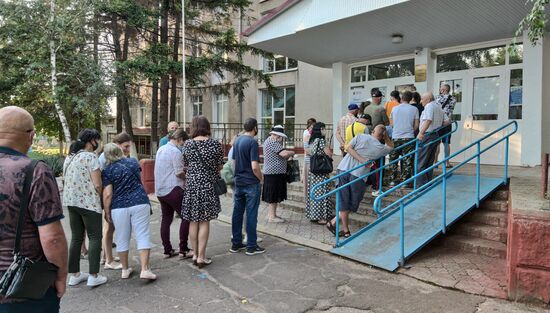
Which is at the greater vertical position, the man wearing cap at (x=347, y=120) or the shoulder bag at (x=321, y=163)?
the man wearing cap at (x=347, y=120)

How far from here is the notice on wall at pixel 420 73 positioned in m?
9.73

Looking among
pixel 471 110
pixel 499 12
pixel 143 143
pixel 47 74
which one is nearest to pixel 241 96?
pixel 47 74

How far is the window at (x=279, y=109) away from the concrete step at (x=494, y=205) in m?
11.0

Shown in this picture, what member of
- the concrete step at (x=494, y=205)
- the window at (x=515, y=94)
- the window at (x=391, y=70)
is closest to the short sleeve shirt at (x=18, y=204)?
the concrete step at (x=494, y=205)

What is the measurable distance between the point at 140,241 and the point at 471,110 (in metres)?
7.94

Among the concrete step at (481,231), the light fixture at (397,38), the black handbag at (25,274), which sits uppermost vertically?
the light fixture at (397,38)

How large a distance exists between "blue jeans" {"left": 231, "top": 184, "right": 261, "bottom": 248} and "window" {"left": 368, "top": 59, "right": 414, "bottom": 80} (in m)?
6.87

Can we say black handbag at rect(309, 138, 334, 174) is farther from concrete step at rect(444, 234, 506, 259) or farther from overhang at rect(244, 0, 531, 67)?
overhang at rect(244, 0, 531, 67)

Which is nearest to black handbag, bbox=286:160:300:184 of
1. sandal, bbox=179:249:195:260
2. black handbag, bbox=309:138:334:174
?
black handbag, bbox=309:138:334:174

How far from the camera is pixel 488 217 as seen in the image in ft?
17.0

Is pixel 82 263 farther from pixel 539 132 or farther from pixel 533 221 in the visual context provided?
pixel 539 132

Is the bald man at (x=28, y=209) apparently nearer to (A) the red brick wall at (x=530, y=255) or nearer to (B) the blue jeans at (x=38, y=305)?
(B) the blue jeans at (x=38, y=305)

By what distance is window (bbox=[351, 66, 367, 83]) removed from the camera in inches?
450

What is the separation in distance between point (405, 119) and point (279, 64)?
38.4 ft
